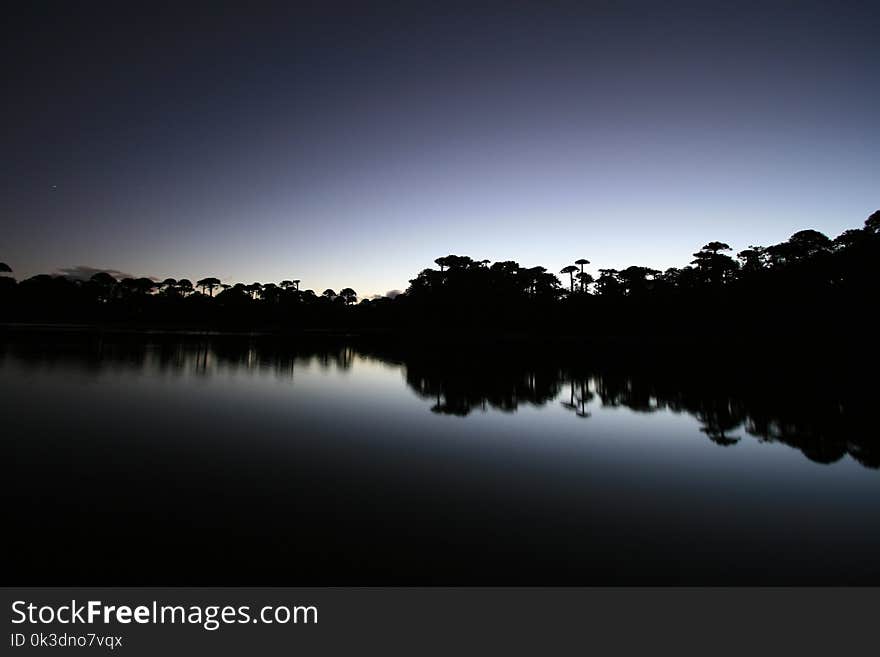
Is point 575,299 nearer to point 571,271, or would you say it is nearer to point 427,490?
point 571,271

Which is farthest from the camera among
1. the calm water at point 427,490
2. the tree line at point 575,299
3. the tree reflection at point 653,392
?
the tree line at point 575,299

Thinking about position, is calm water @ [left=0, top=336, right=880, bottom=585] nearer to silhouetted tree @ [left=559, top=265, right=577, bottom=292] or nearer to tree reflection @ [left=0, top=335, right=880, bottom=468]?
tree reflection @ [left=0, top=335, right=880, bottom=468]

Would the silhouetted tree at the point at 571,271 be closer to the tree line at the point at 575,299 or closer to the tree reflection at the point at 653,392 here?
the tree line at the point at 575,299

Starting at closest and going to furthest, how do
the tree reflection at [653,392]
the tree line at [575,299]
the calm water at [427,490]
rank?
the calm water at [427,490], the tree reflection at [653,392], the tree line at [575,299]

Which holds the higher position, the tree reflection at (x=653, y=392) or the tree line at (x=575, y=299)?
the tree line at (x=575, y=299)

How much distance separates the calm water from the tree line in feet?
161

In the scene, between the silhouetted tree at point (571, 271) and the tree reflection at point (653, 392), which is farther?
the silhouetted tree at point (571, 271)

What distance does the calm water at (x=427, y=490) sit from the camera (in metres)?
4.18

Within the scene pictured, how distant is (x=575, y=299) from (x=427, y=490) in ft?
254

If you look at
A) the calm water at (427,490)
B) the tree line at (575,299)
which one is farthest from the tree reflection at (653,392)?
the tree line at (575,299)

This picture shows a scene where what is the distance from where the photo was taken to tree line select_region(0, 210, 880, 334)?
5012cm

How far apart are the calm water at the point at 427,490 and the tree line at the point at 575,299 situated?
4905 cm
